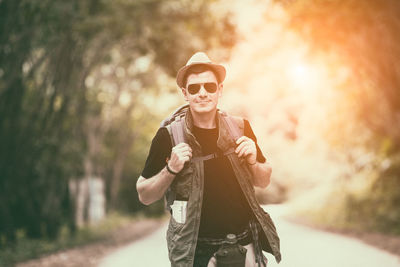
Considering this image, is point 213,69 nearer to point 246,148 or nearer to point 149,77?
point 246,148

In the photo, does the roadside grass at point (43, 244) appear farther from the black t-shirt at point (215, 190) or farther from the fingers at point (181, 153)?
the fingers at point (181, 153)

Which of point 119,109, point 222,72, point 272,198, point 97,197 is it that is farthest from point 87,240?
point 272,198

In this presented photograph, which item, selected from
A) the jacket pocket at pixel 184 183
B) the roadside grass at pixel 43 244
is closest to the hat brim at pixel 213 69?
the jacket pocket at pixel 184 183

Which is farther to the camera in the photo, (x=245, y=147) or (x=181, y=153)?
(x=245, y=147)

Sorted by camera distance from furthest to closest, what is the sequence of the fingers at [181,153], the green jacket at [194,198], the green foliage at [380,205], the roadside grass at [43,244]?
1. the green foliage at [380,205]
2. the roadside grass at [43,244]
3. the green jacket at [194,198]
4. the fingers at [181,153]

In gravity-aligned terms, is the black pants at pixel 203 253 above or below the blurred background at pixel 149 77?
below

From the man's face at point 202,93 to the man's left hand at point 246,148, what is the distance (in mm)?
291

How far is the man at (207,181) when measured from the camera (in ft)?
10.9

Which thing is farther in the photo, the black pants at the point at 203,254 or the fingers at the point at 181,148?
the black pants at the point at 203,254

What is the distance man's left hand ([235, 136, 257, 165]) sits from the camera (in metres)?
3.34

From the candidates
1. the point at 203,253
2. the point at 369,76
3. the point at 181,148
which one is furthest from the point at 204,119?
the point at 369,76

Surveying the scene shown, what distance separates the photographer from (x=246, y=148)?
3348mm

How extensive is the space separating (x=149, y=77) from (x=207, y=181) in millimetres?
19802

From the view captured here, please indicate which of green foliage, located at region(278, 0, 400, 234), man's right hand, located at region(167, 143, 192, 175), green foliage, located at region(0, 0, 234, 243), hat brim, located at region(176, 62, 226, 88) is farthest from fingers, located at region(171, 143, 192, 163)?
green foliage, located at region(0, 0, 234, 243)
